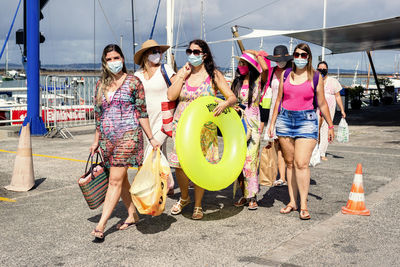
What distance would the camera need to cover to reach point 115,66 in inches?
169

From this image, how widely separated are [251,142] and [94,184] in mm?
1844

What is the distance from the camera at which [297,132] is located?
4922mm

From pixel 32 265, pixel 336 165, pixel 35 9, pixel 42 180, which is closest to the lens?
pixel 32 265

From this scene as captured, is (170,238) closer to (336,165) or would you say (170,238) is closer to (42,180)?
(42,180)

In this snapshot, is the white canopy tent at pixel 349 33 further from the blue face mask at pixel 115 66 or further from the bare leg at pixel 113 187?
the bare leg at pixel 113 187

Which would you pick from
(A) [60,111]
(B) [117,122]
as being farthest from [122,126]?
(A) [60,111]

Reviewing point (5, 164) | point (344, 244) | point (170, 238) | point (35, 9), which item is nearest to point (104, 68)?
point (170, 238)

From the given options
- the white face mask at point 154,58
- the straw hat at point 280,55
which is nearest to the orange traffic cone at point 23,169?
the white face mask at point 154,58

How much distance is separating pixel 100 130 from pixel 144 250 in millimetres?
1180

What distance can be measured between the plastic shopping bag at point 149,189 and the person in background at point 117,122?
12cm

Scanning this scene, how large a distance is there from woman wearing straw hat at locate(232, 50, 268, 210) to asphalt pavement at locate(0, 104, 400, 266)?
0.34 metres

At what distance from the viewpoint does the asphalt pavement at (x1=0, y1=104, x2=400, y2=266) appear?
3.74m

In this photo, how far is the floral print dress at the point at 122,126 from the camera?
4211mm

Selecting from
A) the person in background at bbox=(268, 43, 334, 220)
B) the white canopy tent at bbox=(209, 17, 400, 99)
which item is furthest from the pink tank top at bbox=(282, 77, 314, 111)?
the white canopy tent at bbox=(209, 17, 400, 99)
